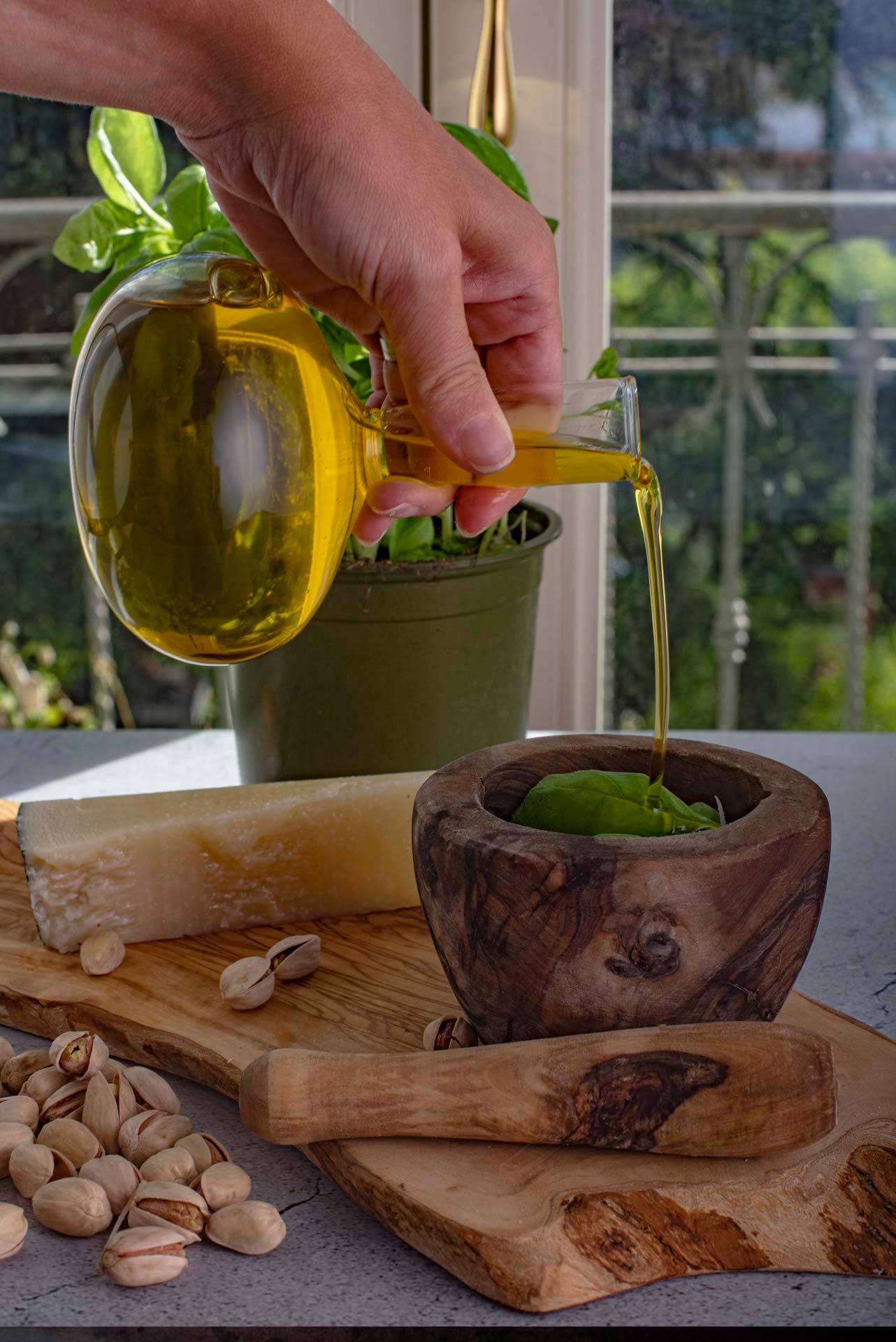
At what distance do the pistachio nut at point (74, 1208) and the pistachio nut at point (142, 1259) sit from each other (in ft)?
0.08

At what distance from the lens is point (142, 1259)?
518 mm

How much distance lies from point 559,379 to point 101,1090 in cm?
48

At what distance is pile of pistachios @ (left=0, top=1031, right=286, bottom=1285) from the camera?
54 centimetres

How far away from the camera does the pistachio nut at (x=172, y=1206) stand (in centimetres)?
54

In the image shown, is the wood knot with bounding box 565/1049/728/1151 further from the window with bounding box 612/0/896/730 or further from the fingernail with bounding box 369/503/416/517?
the window with bounding box 612/0/896/730

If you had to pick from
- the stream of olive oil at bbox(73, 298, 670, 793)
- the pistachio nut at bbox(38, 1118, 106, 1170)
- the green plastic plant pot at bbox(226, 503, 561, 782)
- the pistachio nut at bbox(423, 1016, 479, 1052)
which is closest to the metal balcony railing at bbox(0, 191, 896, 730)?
the green plastic plant pot at bbox(226, 503, 561, 782)

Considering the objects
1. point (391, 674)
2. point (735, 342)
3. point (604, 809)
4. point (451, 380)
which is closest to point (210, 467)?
point (451, 380)

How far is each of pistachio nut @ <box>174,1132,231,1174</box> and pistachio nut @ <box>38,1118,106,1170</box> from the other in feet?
0.12

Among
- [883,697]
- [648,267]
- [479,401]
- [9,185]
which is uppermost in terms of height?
[9,185]

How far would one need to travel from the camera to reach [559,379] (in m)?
0.81

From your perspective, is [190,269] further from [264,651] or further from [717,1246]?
[717,1246]

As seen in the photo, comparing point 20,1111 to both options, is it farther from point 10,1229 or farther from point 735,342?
point 735,342

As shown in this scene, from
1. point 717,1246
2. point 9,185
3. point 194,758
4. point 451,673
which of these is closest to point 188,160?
point 9,185

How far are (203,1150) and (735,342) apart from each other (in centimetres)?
136
